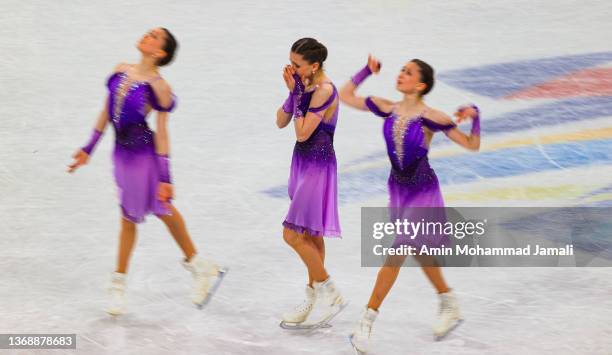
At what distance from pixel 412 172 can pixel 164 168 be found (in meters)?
1.46

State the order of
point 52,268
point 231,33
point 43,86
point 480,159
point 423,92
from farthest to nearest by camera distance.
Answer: point 231,33
point 43,86
point 480,159
point 52,268
point 423,92

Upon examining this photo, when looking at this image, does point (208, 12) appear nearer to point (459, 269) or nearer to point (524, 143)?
point (524, 143)

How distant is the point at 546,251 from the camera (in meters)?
8.62

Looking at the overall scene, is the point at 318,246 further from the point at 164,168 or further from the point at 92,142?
the point at 92,142

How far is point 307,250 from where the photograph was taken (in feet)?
23.9

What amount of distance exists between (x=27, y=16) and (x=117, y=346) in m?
5.90

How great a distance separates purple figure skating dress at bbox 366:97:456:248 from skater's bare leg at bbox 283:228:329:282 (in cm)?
57

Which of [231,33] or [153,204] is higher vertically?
[231,33]

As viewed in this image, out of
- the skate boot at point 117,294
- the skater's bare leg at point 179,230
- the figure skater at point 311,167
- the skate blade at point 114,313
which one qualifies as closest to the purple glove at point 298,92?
the figure skater at point 311,167

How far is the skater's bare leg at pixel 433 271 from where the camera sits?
708 centimetres

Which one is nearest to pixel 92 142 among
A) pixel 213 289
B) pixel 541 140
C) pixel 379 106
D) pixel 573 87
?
pixel 213 289

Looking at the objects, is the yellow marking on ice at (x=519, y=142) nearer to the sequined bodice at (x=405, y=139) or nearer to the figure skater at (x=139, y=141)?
the figure skater at (x=139, y=141)

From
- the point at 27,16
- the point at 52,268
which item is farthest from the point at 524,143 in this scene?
the point at 27,16

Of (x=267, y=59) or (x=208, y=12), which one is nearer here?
(x=267, y=59)
